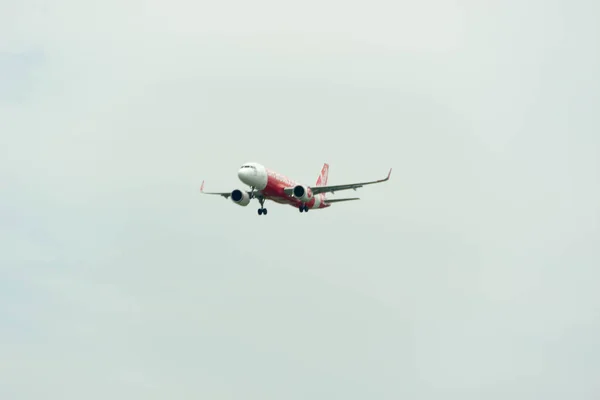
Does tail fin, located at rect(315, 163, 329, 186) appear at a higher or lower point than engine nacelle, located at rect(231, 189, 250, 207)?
higher

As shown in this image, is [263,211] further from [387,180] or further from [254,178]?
[387,180]

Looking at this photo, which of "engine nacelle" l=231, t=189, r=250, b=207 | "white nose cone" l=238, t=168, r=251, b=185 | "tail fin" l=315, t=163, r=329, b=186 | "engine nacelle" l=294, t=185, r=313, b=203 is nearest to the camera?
"white nose cone" l=238, t=168, r=251, b=185

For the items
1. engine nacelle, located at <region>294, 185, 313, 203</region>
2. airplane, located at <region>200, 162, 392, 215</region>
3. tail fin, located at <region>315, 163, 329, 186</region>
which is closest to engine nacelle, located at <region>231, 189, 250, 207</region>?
airplane, located at <region>200, 162, 392, 215</region>

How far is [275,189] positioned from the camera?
4274 inches

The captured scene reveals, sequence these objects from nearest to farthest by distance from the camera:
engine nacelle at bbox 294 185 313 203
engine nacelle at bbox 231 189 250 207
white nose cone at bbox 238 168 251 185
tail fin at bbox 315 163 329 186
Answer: white nose cone at bbox 238 168 251 185, engine nacelle at bbox 294 185 313 203, engine nacelle at bbox 231 189 250 207, tail fin at bbox 315 163 329 186

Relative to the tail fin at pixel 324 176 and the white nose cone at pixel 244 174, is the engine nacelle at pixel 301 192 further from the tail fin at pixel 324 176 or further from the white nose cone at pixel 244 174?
the tail fin at pixel 324 176

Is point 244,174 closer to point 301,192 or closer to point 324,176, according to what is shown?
point 301,192

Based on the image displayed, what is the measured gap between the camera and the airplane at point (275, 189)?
346ft

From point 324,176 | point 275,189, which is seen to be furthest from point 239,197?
A: point 324,176

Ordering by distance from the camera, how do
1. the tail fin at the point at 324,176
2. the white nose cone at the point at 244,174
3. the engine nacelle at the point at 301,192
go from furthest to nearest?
the tail fin at the point at 324,176 → the engine nacelle at the point at 301,192 → the white nose cone at the point at 244,174

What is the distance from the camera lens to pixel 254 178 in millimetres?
105312

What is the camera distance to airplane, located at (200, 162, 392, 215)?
346ft

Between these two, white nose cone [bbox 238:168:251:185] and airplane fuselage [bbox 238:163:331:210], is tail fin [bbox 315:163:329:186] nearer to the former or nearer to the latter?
airplane fuselage [bbox 238:163:331:210]

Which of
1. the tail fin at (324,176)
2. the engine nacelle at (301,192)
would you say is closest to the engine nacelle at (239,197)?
the engine nacelle at (301,192)
